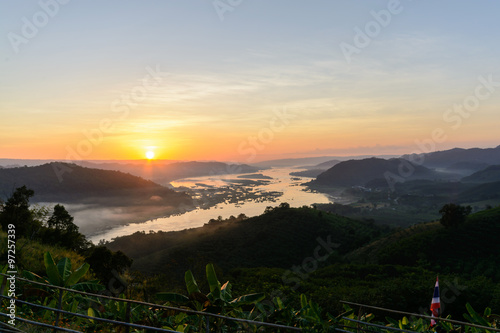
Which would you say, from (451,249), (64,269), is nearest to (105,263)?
(64,269)

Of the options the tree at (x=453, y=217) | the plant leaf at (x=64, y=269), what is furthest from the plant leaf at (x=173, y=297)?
the tree at (x=453, y=217)

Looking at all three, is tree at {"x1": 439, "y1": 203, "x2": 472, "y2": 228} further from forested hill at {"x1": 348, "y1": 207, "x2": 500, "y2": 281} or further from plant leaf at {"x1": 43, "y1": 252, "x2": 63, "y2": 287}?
plant leaf at {"x1": 43, "y1": 252, "x2": 63, "y2": 287}

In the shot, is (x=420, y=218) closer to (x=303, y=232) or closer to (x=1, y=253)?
(x=303, y=232)

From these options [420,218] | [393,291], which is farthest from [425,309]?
[420,218]

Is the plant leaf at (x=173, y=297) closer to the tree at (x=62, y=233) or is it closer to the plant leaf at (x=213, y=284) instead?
the plant leaf at (x=213, y=284)

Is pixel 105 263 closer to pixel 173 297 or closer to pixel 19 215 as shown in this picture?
pixel 19 215
